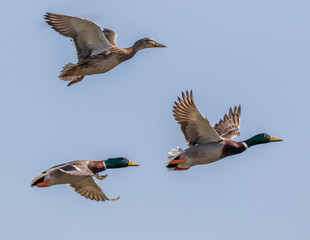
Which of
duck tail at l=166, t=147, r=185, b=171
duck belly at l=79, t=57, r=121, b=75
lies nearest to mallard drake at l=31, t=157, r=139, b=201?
duck tail at l=166, t=147, r=185, b=171

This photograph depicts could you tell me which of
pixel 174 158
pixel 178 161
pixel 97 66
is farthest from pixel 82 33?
pixel 178 161

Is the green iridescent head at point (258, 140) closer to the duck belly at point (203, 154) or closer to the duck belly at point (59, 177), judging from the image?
the duck belly at point (203, 154)

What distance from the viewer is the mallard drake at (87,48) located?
1883 centimetres

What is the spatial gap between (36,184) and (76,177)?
34.3 inches

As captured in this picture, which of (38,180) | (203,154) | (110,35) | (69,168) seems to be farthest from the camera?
(110,35)

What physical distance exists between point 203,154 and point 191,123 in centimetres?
71

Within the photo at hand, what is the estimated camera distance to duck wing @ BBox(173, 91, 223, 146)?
17.9m

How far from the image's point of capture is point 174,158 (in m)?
18.1

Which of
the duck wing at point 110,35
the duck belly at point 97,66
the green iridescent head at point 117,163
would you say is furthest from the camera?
the duck wing at point 110,35

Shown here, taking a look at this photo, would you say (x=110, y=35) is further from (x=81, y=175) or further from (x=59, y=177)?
(x=81, y=175)

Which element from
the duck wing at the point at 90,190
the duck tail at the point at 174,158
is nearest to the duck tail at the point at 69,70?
the duck wing at the point at 90,190

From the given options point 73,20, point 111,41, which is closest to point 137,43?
point 111,41

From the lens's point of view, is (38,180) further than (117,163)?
No

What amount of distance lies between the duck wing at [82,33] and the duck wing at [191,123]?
95.8 inches
